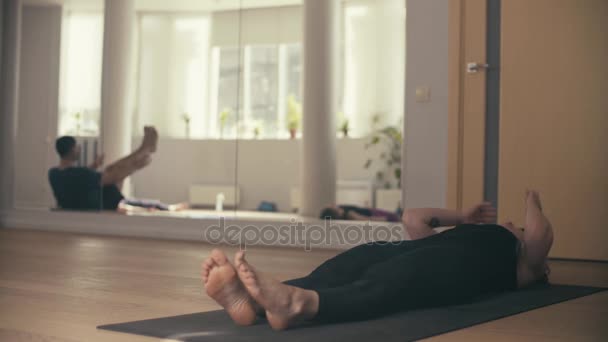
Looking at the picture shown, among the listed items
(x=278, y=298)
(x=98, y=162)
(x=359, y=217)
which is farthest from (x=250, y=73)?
(x=278, y=298)

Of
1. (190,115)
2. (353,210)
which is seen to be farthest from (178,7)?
(353,210)

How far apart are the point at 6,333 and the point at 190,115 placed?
3962 mm

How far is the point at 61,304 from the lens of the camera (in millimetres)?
2344

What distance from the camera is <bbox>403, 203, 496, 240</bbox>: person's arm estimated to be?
2797 mm

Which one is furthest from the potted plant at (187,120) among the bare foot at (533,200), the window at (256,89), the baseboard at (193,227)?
the bare foot at (533,200)

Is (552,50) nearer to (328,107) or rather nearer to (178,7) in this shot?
(328,107)

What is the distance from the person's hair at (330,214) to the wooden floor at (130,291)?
56 centimetres

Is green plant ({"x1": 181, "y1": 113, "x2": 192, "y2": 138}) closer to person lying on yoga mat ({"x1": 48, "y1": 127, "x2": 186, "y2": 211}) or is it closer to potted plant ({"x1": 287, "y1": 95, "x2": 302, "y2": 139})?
person lying on yoga mat ({"x1": 48, "y1": 127, "x2": 186, "y2": 211})

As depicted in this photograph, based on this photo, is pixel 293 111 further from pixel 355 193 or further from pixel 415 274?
pixel 415 274

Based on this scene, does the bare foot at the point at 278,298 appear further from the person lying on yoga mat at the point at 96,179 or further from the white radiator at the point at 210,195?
the person lying on yoga mat at the point at 96,179

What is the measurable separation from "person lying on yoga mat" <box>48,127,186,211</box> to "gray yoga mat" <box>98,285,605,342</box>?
3686 mm

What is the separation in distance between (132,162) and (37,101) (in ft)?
4.53

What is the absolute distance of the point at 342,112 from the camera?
5.66 m

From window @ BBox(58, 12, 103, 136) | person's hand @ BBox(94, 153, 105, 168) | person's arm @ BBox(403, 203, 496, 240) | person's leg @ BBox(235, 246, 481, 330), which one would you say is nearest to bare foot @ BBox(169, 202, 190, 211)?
person's hand @ BBox(94, 153, 105, 168)
